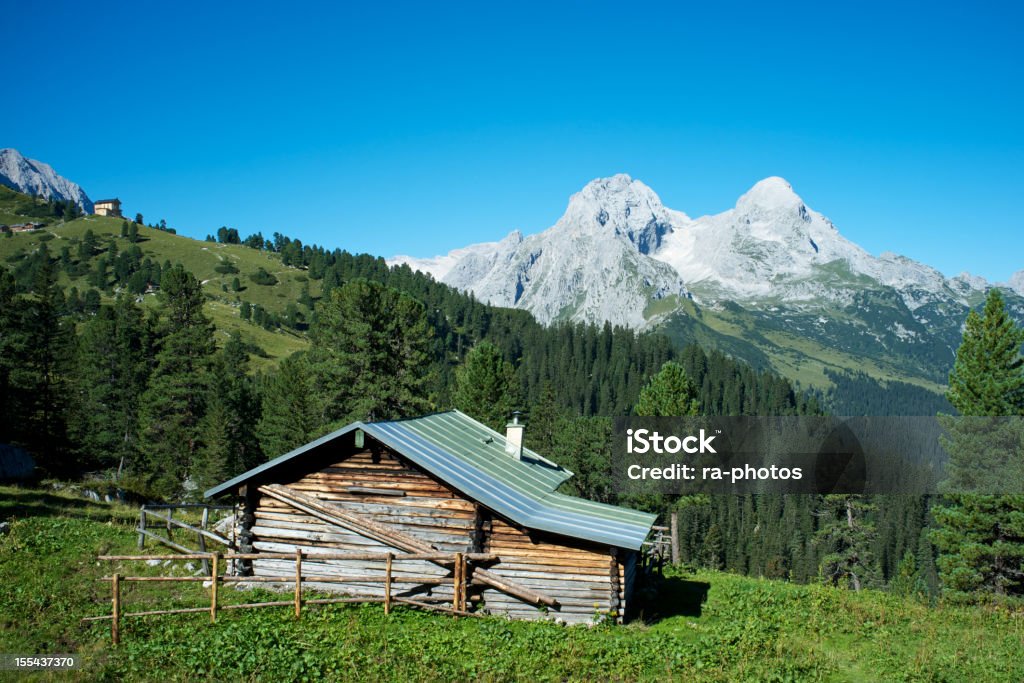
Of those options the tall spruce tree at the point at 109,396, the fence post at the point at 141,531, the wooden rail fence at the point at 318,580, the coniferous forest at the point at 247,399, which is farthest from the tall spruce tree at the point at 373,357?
the wooden rail fence at the point at 318,580

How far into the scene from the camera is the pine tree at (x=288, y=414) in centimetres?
5688

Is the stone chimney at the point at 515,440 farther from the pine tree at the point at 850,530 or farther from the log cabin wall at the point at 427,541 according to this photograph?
the pine tree at the point at 850,530

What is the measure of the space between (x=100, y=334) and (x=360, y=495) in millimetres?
48712

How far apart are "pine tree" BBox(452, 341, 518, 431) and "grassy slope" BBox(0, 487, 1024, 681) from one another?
28287 mm

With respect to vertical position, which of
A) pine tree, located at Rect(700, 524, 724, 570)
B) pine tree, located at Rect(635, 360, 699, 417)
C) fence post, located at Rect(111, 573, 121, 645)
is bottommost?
pine tree, located at Rect(700, 524, 724, 570)

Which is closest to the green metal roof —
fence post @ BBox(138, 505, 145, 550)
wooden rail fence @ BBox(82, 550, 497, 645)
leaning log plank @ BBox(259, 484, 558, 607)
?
leaning log plank @ BBox(259, 484, 558, 607)

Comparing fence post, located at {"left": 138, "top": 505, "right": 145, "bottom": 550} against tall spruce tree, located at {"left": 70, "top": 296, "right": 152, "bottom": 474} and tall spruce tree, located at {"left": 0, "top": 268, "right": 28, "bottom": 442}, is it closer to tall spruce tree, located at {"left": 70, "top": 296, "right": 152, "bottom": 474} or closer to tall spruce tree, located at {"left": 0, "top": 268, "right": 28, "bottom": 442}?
tall spruce tree, located at {"left": 0, "top": 268, "right": 28, "bottom": 442}

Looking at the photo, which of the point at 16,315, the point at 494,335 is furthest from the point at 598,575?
the point at 494,335

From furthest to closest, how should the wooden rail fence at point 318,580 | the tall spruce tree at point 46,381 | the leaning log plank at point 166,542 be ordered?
the tall spruce tree at point 46,381 → the leaning log plank at point 166,542 → the wooden rail fence at point 318,580

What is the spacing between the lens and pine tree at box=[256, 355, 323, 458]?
187ft

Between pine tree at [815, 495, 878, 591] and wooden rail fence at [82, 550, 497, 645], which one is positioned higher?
wooden rail fence at [82, 550, 497, 645]

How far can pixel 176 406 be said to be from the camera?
158 feet

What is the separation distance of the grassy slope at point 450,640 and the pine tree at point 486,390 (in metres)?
28.3

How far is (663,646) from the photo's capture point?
51.7ft
